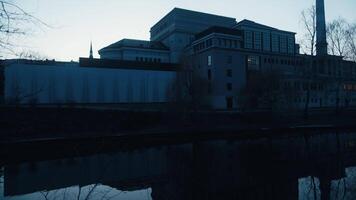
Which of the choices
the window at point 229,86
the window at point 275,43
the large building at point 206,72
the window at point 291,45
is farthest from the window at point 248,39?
the window at point 291,45

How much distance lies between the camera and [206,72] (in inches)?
2181

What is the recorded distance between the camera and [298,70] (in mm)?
43344

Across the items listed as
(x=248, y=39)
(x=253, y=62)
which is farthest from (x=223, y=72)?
(x=248, y=39)

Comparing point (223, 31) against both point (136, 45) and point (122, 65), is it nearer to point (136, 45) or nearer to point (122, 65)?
point (122, 65)

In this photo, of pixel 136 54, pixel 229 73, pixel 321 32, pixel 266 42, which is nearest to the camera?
pixel 229 73

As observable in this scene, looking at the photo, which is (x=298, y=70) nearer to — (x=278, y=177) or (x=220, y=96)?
(x=220, y=96)

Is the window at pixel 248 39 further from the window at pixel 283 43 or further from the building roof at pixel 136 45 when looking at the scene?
the building roof at pixel 136 45

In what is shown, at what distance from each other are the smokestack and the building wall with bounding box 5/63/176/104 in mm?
25074

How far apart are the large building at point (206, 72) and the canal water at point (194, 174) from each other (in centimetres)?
1828

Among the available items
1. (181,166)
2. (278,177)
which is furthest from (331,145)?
(181,166)

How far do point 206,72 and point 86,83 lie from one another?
2337 cm

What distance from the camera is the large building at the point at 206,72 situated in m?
41.3

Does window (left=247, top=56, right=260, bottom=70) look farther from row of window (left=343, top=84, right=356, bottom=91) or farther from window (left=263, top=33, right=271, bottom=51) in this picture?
row of window (left=343, top=84, right=356, bottom=91)

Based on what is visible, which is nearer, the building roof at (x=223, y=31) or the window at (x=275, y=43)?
the building roof at (x=223, y=31)
